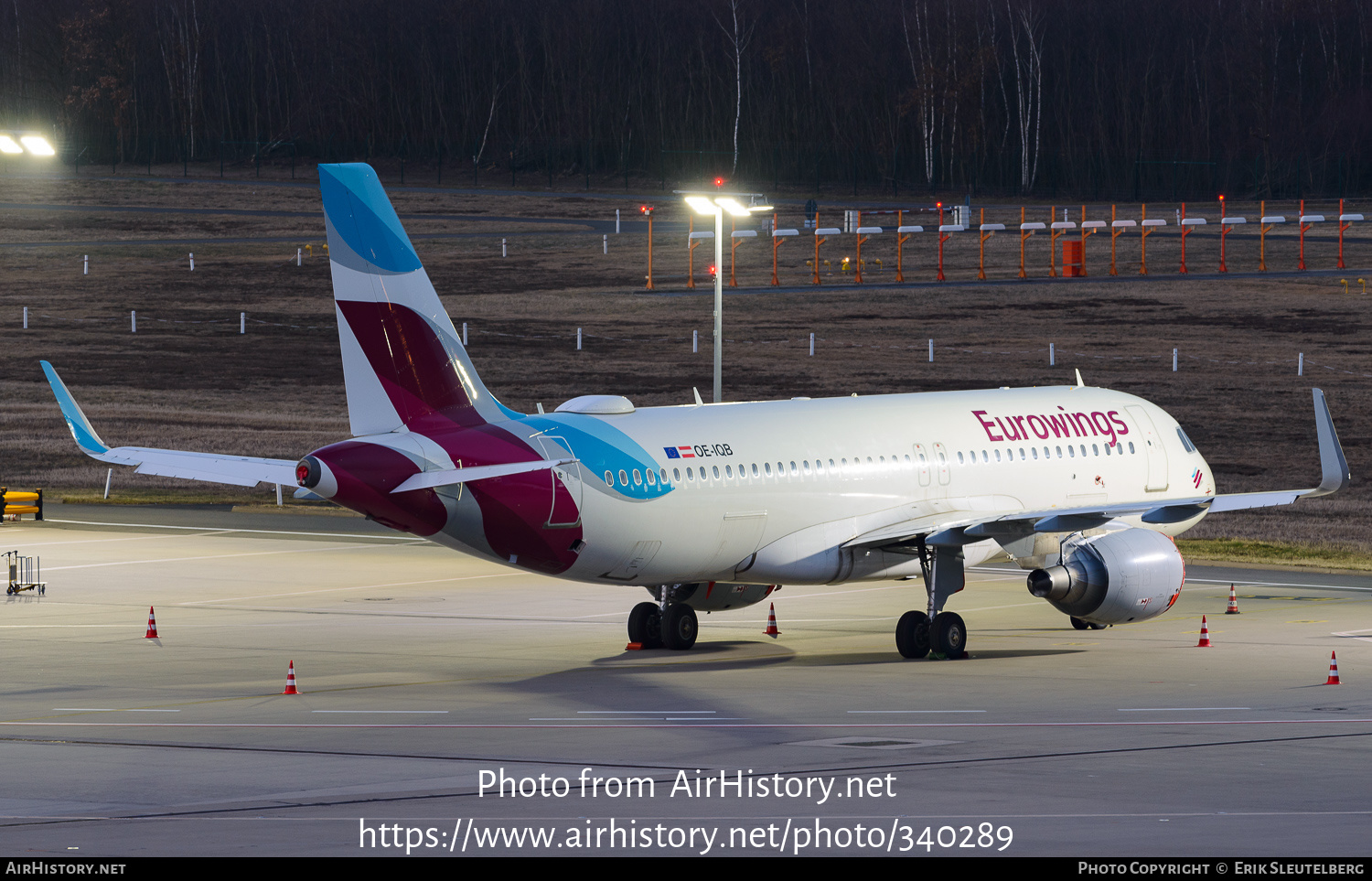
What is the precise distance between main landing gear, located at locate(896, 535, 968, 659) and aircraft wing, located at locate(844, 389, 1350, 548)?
43 centimetres

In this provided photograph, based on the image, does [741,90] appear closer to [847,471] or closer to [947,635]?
[847,471]

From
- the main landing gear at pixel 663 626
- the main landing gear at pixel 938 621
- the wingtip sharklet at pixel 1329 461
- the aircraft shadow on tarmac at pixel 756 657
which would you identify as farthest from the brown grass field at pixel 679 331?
the main landing gear at pixel 663 626

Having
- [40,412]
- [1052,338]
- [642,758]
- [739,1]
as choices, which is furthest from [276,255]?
[642,758]

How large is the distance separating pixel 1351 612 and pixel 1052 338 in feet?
174

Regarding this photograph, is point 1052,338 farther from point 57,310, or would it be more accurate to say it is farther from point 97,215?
point 97,215

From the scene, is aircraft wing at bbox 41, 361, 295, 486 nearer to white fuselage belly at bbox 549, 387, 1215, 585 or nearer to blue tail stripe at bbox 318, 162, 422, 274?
blue tail stripe at bbox 318, 162, 422, 274

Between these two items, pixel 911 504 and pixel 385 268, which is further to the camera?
pixel 911 504

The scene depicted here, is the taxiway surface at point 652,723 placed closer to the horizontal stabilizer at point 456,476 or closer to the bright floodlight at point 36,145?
the horizontal stabilizer at point 456,476

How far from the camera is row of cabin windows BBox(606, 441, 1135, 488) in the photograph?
3119 cm

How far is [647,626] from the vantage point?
113 ft

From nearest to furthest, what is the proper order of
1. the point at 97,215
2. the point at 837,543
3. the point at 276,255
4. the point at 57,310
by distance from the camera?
1. the point at 837,543
2. the point at 57,310
3. the point at 276,255
4. the point at 97,215

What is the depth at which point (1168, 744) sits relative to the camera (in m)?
23.9

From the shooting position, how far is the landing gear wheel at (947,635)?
3309 centimetres

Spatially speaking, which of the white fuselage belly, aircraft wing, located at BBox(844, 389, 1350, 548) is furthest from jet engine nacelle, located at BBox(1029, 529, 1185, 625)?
the white fuselage belly
